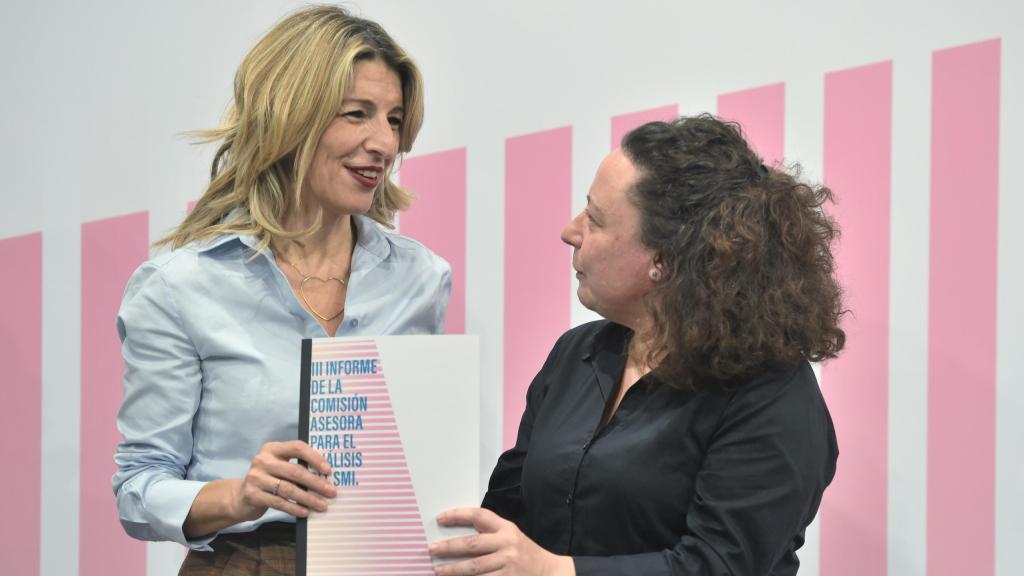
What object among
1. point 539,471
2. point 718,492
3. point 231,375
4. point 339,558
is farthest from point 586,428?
point 231,375

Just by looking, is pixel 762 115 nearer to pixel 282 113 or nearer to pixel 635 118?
pixel 635 118

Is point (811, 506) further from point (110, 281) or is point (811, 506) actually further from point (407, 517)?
point (110, 281)

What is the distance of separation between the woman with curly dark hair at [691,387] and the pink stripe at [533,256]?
0.77 meters

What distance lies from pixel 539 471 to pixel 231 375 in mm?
467

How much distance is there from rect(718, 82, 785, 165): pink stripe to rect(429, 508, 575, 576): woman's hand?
0.98 m

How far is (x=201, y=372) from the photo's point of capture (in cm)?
169

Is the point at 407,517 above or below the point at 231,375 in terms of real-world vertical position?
below

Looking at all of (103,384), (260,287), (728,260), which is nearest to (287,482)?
(260,287)

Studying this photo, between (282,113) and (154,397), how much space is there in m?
0.45

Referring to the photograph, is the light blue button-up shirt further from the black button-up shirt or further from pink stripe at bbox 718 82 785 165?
pink stripe at bbox 718 82 785 165

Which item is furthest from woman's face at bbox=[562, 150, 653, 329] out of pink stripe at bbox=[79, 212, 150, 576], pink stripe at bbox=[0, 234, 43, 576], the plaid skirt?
pink stripe at bbox=[0, 234, 43, 576]

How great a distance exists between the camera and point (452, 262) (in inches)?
99.1

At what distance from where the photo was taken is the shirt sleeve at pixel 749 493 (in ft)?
4.58

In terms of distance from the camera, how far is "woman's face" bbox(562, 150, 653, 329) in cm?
153
